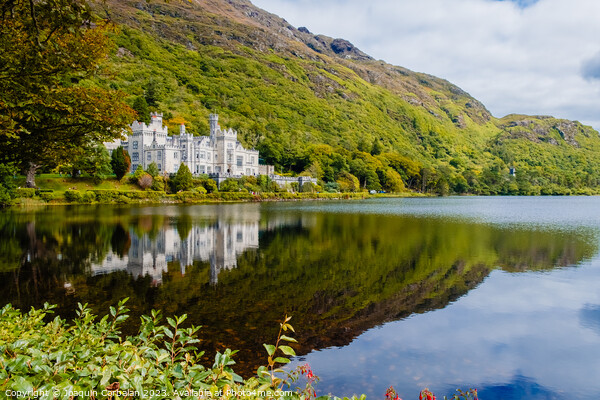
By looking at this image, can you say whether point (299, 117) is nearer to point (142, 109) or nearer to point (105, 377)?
point (142, 109)

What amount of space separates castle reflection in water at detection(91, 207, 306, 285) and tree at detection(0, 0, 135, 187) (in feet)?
14.8

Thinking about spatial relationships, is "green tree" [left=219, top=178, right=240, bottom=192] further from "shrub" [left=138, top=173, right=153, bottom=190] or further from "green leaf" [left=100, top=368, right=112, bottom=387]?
"green leaf" [left=100, top=368, right=112, bottom=387]

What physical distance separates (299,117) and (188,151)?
83.1m

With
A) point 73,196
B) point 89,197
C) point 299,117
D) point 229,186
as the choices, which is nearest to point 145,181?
point 89,197

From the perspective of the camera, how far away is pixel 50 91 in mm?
8250

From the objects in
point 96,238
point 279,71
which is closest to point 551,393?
point 96,238

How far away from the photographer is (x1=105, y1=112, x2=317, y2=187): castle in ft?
236

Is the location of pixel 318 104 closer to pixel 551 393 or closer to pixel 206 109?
pixel 206 109

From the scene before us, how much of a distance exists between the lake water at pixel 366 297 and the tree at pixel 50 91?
4000 millimetres

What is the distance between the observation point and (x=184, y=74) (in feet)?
471

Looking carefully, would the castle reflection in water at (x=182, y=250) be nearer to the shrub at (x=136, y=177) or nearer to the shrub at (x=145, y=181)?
the shrub at (x=145, y=181)

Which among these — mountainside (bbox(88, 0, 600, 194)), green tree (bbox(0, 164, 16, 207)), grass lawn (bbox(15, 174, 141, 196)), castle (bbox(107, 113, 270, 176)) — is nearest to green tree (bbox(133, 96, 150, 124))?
mountainside (bbox(88, 0, 600, 194))

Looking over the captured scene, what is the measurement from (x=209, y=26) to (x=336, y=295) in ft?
670

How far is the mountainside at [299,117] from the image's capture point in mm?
109625
